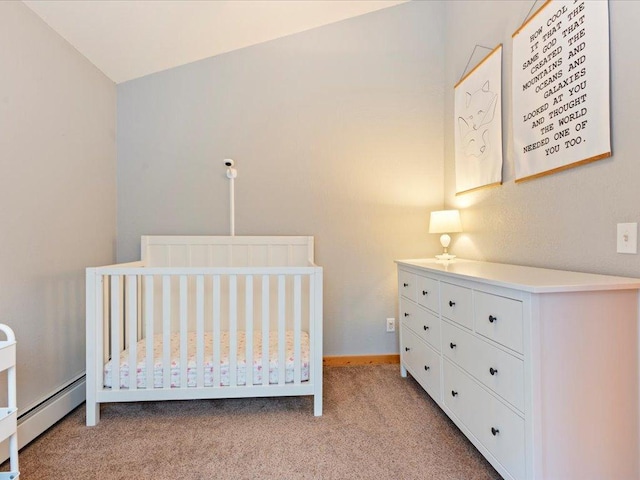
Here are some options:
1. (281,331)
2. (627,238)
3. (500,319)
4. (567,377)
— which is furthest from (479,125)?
(281,331)

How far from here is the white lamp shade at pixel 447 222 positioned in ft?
7.79

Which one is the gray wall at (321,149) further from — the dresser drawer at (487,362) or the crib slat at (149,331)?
the dresser drawer at (487,362)

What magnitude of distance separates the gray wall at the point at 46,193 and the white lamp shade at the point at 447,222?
2.18 metres

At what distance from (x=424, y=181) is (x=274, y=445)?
201 centimetres

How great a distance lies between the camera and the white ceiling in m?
1.87

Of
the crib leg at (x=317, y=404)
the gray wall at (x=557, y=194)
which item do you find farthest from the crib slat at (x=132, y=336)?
the gray wall at (x=557, y=194)

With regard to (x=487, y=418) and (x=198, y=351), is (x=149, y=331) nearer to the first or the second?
(x=198, y=351)

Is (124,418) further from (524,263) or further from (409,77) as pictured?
(409,77)

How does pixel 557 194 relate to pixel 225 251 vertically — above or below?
above

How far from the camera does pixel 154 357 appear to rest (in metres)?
1.87

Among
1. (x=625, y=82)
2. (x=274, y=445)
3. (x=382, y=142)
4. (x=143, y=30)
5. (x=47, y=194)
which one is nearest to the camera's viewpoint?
(x=625, y=82)

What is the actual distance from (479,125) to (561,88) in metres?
0.67

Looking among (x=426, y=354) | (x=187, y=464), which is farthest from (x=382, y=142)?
(x=187, y=464)

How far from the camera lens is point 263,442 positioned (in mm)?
1651
